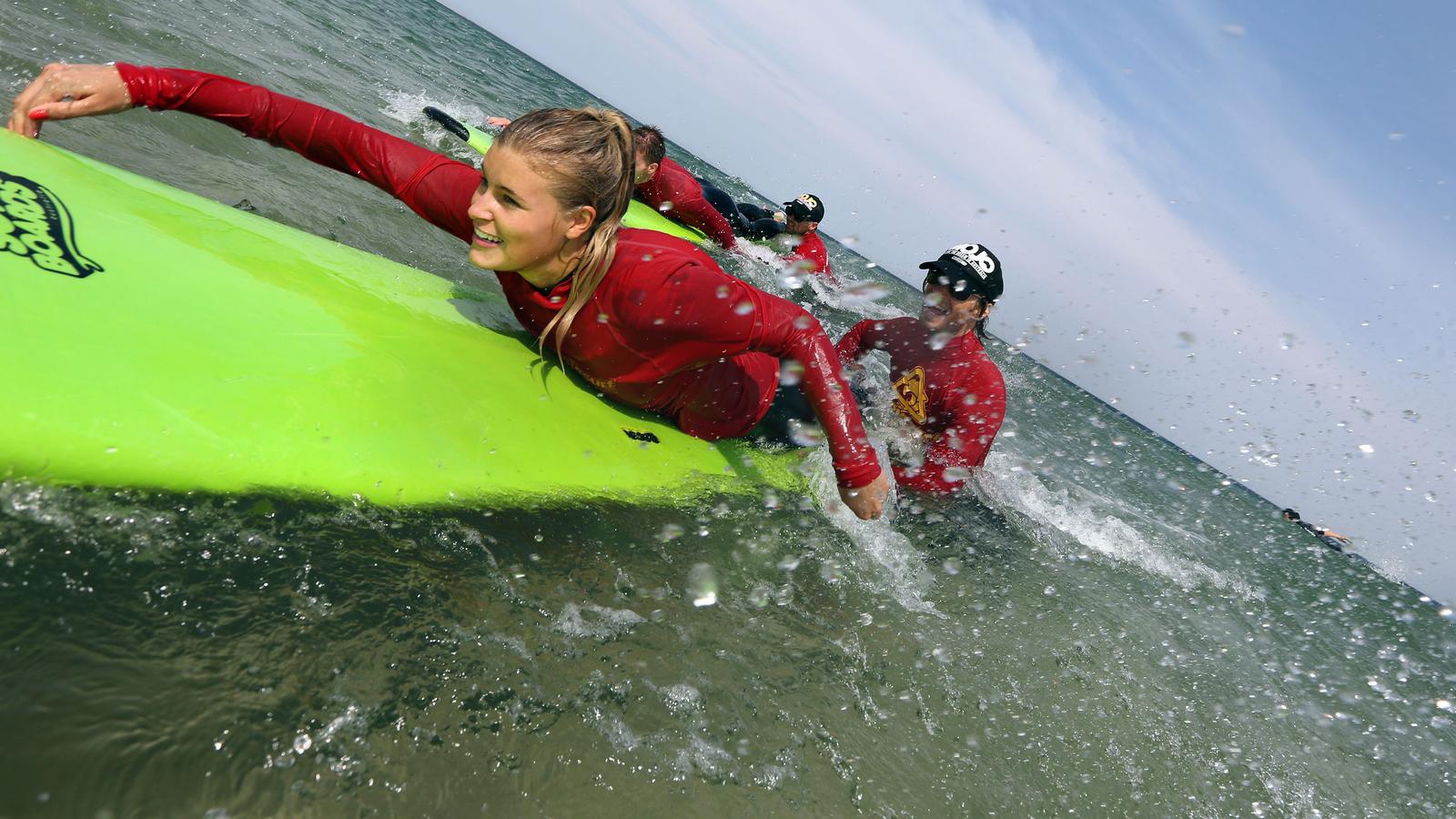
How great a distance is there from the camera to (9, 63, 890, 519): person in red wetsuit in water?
2.31 meters

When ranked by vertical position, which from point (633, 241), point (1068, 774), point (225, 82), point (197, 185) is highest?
point (633, 241)

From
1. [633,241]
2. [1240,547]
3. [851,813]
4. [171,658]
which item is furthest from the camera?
[1240,547]

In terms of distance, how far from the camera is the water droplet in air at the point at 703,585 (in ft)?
8.43

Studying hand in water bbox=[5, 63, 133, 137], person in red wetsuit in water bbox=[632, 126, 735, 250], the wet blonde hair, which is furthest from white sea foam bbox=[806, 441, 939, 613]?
person in red wetsuit in water bbox=[632, 126, 735, 250]

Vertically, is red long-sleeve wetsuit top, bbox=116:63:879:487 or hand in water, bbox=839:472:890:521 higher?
red long-sleeve wetsuit top, bbox=116:63:879:487

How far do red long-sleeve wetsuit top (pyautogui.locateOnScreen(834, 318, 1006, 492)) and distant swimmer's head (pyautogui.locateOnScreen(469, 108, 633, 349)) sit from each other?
93.4 inches

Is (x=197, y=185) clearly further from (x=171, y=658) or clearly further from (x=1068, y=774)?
(x=1068, y=774)

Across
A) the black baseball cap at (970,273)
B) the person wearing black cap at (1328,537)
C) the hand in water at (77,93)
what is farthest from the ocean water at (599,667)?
the person wearing black cap at (1328,537)

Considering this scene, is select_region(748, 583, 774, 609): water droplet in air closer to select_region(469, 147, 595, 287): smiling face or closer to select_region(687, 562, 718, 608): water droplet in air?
select_region(687, 562, 718, 608): water droplet in air

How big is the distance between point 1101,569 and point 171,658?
5338 millimetres

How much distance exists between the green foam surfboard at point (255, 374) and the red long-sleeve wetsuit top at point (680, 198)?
17.1ft

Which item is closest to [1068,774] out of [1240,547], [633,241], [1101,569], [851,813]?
[851,813]

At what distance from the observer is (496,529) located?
7.64ft

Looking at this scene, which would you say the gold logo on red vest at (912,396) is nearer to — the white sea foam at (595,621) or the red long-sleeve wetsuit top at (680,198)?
the white sea foam at (595,621)
